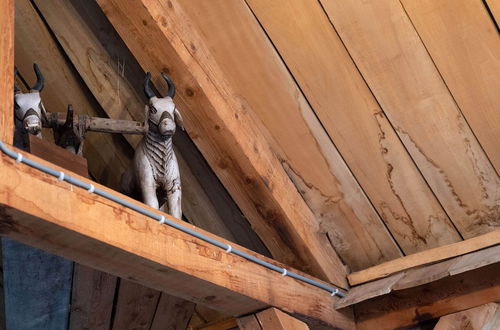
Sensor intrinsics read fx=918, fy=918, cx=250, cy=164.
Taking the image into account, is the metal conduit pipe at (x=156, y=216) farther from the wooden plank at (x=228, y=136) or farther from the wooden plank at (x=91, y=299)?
the wooden plank at (x=91, y=299)

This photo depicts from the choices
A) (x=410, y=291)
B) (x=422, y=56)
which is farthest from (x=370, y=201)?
(x=422, y=56)

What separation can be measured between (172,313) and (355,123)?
103 centimetres

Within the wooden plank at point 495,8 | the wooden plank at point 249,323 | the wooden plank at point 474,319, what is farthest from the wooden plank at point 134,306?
the wooden plank at point 495,8

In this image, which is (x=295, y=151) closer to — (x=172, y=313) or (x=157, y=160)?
(x=157, y=160)

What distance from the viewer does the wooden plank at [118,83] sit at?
3.02m

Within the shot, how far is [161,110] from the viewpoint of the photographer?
282cm

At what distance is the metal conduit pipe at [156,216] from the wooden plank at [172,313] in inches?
22.0

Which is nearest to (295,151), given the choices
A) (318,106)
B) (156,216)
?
(318,106)

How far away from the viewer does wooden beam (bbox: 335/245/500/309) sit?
3.03 m

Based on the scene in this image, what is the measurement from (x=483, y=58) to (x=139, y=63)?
3.60 ft

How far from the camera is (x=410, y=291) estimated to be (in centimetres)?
330

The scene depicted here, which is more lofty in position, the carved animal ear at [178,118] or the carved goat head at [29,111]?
the carved animal ear at [178,118]

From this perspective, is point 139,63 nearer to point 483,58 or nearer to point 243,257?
point 243,257

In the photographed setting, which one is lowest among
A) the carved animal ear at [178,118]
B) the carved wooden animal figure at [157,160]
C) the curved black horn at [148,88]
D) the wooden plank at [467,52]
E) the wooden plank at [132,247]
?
the wooden plank at [132,247]
